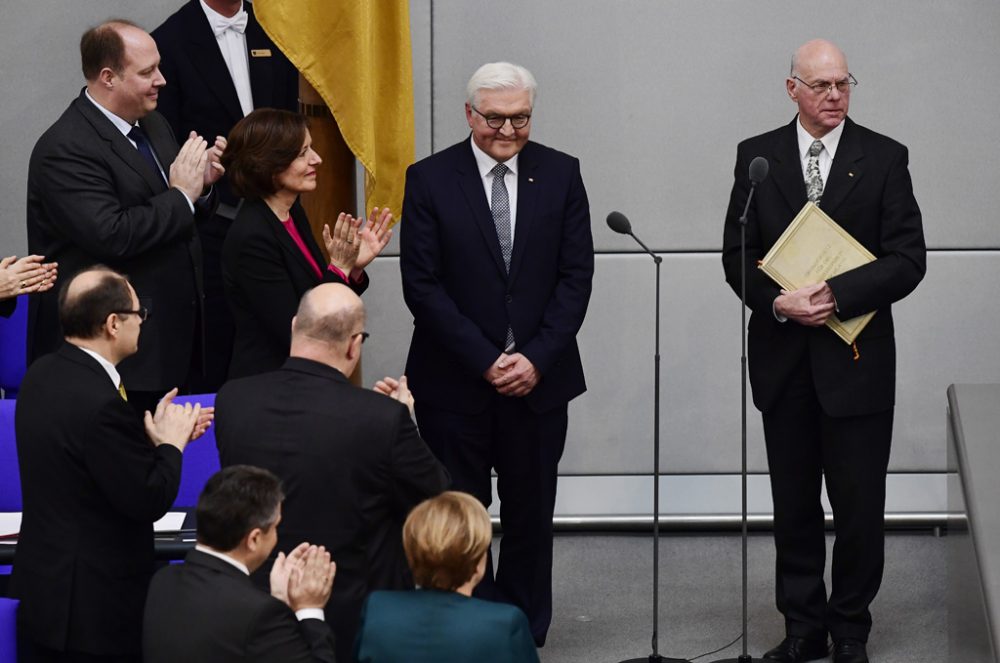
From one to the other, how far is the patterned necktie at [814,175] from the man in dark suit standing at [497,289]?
666mm

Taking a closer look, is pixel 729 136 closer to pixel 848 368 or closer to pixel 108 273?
pixel 848 368

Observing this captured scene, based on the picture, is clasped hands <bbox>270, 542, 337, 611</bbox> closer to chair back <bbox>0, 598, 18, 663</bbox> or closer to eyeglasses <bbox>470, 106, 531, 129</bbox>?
chair back <bbox>0, 598, 18, 663</bbox>

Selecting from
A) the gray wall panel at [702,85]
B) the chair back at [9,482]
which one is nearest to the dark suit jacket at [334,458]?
the chair back at [9,482]

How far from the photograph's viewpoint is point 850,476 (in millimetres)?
4434

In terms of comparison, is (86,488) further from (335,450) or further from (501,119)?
(501,119)

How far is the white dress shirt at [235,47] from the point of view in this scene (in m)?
4.96

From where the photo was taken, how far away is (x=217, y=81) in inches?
193

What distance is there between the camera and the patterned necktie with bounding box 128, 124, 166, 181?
14.0 ft

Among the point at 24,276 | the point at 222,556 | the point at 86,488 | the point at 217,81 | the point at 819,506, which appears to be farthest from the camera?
the point at 217,81

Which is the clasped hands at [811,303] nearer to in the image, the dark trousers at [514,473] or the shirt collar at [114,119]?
the dark trousers at [514,473]

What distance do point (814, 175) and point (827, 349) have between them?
1.69 ft

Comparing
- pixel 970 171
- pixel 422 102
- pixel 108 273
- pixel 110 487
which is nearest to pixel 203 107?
pixel 422 102

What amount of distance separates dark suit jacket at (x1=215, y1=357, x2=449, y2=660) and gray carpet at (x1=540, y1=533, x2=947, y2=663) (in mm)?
1500

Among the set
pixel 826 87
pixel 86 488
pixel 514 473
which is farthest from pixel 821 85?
pixel 86 488
